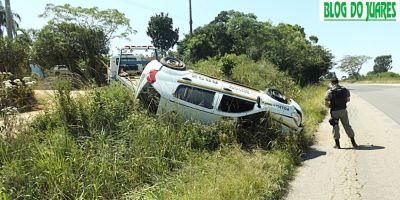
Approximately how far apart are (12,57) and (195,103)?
998 centimetres

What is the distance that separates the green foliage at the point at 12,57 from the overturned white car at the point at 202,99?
27.6ft

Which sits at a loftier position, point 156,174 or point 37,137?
point 37,137

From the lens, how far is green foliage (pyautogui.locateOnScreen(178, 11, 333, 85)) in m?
32.0

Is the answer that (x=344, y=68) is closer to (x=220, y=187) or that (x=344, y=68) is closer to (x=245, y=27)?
(x=245, y=27)

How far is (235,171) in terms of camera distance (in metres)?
6.43

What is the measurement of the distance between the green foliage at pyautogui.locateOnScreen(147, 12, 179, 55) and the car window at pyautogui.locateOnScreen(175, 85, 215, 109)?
176 ft

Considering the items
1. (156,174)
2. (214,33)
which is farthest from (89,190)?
(214,33)

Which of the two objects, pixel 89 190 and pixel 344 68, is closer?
pixel 89 190

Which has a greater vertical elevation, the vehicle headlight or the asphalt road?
the vehicle headlight

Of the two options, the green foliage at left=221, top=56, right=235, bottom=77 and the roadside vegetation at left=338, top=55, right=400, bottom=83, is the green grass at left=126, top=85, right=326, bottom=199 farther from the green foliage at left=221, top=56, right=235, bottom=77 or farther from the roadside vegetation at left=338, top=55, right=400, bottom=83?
the roadside vegetation at left=338, top=55, right=400, bottom=83

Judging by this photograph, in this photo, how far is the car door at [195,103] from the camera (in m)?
8.93

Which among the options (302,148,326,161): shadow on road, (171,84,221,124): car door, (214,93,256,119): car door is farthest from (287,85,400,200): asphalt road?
A: (171,84,221,124): car door

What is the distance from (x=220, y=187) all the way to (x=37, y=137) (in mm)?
3411

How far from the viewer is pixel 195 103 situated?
9.03 meters
